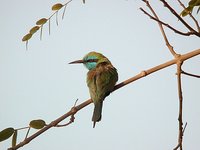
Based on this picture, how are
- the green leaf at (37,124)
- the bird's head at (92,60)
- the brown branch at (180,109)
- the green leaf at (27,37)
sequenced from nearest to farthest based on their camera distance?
1. the brown branch at (180,109)
2. the green leaf at (37,124)
3. the green leaf at (27,37)
4. the bird's head at (92,60)

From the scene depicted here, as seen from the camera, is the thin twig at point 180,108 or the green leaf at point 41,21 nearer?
the thin twig at point 180,108

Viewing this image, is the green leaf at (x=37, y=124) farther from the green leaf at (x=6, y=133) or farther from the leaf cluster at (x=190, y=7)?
the leaf cluster at (x=190, y=7)

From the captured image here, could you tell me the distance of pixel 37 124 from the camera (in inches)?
62.4

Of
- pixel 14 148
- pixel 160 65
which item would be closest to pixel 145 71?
pixel 160 65

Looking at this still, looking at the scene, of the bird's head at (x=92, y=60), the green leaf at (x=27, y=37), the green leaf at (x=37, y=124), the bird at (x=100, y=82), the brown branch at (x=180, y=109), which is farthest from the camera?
the bird's head at (x=92, y=60)

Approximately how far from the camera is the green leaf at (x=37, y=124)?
1584 millimetres

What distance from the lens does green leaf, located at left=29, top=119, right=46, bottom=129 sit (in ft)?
5.20

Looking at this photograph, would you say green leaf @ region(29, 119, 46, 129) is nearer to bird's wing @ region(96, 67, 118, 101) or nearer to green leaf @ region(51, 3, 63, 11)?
green leaf @ region(51, 3, 63, 11)

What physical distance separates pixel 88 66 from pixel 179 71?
110 inches

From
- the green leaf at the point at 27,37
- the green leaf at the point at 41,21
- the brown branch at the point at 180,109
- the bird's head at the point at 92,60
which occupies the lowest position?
the brown branch at the point at 180,109

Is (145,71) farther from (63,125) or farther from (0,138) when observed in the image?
(0,138)

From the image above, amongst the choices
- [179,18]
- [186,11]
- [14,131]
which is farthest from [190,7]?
[14,131]

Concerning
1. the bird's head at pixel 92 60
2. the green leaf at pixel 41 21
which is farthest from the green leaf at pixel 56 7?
the bird's head at pixel 92 60

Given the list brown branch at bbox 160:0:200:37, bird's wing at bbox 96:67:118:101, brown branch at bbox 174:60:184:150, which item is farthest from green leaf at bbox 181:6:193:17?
bird's wing at bbox 96:67:118:101
